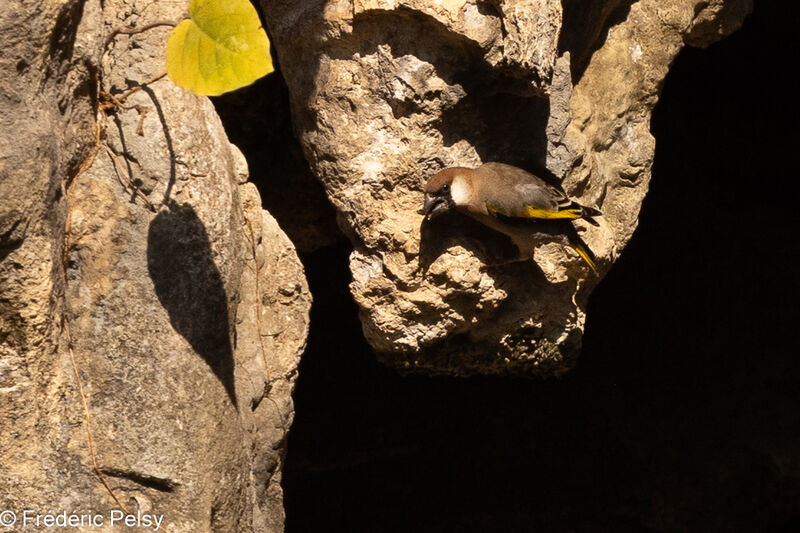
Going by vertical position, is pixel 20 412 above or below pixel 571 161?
A: below

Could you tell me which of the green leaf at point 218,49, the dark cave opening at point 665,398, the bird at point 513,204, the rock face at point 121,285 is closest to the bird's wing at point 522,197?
the bird at point 513,204

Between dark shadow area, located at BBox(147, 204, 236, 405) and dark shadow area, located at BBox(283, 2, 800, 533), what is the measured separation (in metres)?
2.64

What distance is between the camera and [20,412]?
248 centimetres

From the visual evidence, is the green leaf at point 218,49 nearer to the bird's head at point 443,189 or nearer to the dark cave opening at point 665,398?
the bird's head at point 443,189

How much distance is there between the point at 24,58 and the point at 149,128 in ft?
1.64

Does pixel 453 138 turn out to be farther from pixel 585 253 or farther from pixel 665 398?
pixel 665 398

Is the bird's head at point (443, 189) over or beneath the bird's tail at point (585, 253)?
over

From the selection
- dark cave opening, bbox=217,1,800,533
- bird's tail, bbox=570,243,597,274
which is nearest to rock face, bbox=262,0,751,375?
bird's tail, bbox=570,243,597,274

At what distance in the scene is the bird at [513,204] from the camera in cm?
331

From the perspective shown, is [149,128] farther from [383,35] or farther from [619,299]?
[619,299]

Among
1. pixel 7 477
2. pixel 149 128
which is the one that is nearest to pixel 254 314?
pixel 149 128

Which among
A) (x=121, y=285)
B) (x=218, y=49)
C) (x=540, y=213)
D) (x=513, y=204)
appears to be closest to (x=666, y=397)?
(x=540, y=213)

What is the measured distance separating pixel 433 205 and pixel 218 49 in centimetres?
110

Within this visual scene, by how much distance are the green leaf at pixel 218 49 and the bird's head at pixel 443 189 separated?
100 cm
